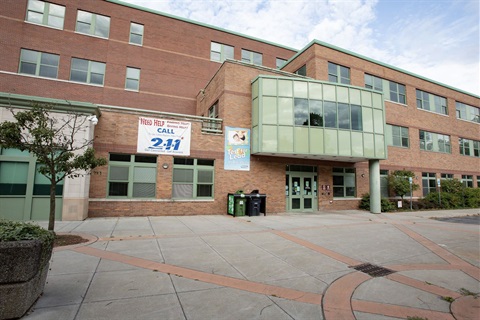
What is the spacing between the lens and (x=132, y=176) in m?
13.4

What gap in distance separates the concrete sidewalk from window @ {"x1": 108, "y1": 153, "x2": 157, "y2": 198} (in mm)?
4162

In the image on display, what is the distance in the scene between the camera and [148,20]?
22.9 metres

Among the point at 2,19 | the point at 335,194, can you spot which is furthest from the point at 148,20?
the point at 335,194

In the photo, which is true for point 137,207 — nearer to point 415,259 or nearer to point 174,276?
point 174,276

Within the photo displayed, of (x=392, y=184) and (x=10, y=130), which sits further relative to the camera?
(x=392, y=184)

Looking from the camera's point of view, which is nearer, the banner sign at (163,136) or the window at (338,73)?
the banner sign at (163,136)

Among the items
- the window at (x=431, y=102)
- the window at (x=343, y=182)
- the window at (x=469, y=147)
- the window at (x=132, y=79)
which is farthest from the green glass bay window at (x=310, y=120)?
the window at (x=469, y=147)

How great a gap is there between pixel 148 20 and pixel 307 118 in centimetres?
1708

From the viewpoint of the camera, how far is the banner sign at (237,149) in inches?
604

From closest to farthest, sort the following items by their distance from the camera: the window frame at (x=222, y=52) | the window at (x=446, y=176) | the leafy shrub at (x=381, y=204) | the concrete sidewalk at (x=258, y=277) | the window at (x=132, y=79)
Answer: the concrete sidewalk at (x=258, y=277), the leafy shrub at (x=381, y=204), the window at (x=132, y=79), the window at (x=446, y=176), the window frame at (x=222, y=52)

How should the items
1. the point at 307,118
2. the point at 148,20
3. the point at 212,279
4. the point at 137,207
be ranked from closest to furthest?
the point at 212,279, the point at 137,207, the point at 307,118, the point at 148,20

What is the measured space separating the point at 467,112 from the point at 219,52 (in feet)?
91.3

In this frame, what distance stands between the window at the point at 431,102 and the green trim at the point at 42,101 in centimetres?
2676

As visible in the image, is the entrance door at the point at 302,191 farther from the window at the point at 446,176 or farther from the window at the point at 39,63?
the window at the point at 39,63
